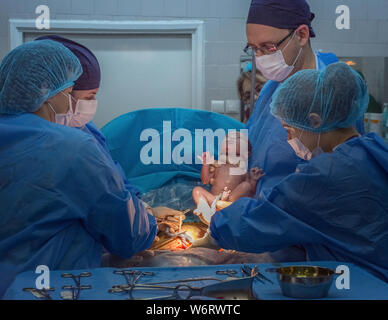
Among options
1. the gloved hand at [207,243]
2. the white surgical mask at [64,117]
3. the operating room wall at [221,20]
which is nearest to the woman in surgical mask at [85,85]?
the white surgical mask at [64,117]

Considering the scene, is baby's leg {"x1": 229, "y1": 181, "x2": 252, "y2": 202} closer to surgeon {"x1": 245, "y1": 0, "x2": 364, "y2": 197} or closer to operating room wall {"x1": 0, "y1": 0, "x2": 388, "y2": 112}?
surgeon {"x1": 245, "y1": 0, "x2": 364, "y2": 197}

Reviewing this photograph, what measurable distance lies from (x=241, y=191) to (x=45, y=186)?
1283mm

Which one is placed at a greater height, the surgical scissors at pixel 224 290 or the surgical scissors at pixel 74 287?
the surgical scissors at pixel 224 290

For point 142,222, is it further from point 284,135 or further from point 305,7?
point 305,7

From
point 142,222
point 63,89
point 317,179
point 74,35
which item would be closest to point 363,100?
point 317,179

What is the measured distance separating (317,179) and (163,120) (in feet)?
4.98

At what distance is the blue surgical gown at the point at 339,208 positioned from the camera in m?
1.62

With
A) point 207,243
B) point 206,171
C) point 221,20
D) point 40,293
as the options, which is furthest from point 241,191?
point 221,20

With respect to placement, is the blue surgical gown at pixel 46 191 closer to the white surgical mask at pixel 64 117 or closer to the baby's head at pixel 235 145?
the white surgical mask at pixel 64 117

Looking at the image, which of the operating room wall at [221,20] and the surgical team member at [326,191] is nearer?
the surgical team member at [326,191]

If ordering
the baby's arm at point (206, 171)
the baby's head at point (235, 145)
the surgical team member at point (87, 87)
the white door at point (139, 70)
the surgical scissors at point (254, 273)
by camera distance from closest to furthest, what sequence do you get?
the surgical scissors at point (254, 273), the surgical team member at point (87, 87), the baby's head at point (235, 145), the baby's arm at point (206, 171), the white door at point (139, 70)

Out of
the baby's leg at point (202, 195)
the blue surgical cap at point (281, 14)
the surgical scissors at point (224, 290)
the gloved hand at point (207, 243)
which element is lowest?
the gloved hand at point (207, 243)

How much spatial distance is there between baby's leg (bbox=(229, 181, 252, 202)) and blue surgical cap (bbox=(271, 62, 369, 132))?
31.5 inches

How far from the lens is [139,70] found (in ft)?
11.9
